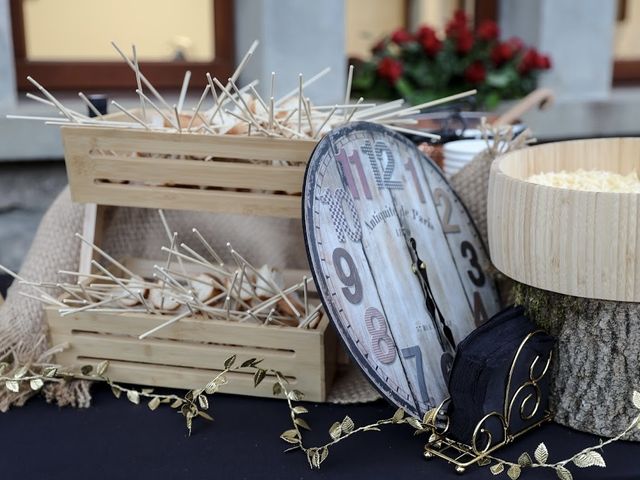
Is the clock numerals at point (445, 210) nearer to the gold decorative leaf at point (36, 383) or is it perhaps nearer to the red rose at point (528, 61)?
the gold decorative leaf at point (36, 383)

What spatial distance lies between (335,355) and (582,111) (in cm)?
183

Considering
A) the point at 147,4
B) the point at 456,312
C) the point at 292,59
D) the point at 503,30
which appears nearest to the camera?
the point at 456,312

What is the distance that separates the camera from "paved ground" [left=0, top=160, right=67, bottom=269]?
2176mm

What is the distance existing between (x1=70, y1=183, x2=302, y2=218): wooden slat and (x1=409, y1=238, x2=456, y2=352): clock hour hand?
0.55 ft

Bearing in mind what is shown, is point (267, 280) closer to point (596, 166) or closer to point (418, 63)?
point (596, 166)

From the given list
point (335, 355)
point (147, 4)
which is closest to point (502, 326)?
point (335, 355)

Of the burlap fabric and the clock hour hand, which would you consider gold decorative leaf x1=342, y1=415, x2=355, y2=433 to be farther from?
the burlap fabric

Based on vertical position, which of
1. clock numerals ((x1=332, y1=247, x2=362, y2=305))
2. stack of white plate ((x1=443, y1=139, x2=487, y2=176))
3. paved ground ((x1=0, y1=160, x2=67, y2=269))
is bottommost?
paved ground ((x1=0, y1=160, x2=67, y2=269))

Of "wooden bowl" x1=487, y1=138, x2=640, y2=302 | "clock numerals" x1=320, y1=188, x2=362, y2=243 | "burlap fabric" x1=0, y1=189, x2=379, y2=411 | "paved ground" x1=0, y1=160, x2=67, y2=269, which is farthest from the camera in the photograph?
"paved ground" x1=0, y1=160, x2=67, y2=269

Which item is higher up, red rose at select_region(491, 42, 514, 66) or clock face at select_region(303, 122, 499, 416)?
red rose at select_region(491, 42, 514, 66)

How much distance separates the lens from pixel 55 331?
40.1 inches

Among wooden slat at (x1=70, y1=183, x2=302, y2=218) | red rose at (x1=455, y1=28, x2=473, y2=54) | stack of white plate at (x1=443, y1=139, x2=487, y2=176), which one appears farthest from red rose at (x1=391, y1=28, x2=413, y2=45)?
wooden slat at (x1=70, y1=183, x2=302, y2=218)

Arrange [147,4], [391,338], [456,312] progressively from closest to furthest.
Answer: [391,338], [456,312], [147,4]

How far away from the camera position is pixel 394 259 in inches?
37.2
